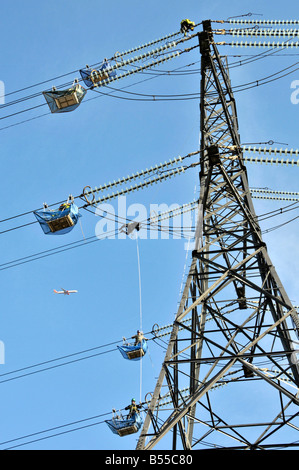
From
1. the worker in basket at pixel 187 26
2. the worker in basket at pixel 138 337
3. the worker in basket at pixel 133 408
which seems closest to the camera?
the worker in basket at pixel 187 26

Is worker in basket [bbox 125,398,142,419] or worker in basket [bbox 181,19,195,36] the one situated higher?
worker in basket [bbox 181,19,195,36]

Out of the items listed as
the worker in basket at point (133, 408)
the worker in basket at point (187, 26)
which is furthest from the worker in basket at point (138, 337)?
the worker in basket at point (187, 26)

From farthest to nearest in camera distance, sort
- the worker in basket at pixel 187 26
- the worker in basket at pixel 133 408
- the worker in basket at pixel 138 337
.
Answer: the worker in basket at pixel 138 337 < the worker in basket at pixel 133 408 < the worker in basket at pixel 187 26

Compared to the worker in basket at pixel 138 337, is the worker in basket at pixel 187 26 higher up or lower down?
higher up

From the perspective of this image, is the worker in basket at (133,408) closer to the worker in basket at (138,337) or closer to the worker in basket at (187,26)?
the worker in basket at (138,337)

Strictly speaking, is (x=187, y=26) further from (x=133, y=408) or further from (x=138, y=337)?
(x=133, y=408)

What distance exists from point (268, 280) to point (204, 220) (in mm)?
2454

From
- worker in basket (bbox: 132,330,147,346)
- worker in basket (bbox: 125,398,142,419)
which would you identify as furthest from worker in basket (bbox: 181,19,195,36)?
worker in basket (bbox: 125,398,142,419)

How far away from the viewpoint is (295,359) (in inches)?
372

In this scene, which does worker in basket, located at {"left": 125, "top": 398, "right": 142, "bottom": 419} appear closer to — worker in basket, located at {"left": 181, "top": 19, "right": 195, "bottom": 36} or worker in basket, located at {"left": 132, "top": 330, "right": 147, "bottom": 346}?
worker in basket, located at {"left": 132, "top": 330, "right": 147, "bottom": 346}

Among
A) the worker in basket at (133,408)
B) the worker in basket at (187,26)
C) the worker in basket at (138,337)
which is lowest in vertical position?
the worker in basket at (133,408)

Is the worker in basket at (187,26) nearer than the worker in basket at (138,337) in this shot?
Yes

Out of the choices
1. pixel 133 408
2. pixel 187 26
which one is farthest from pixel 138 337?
pixel 187 26
